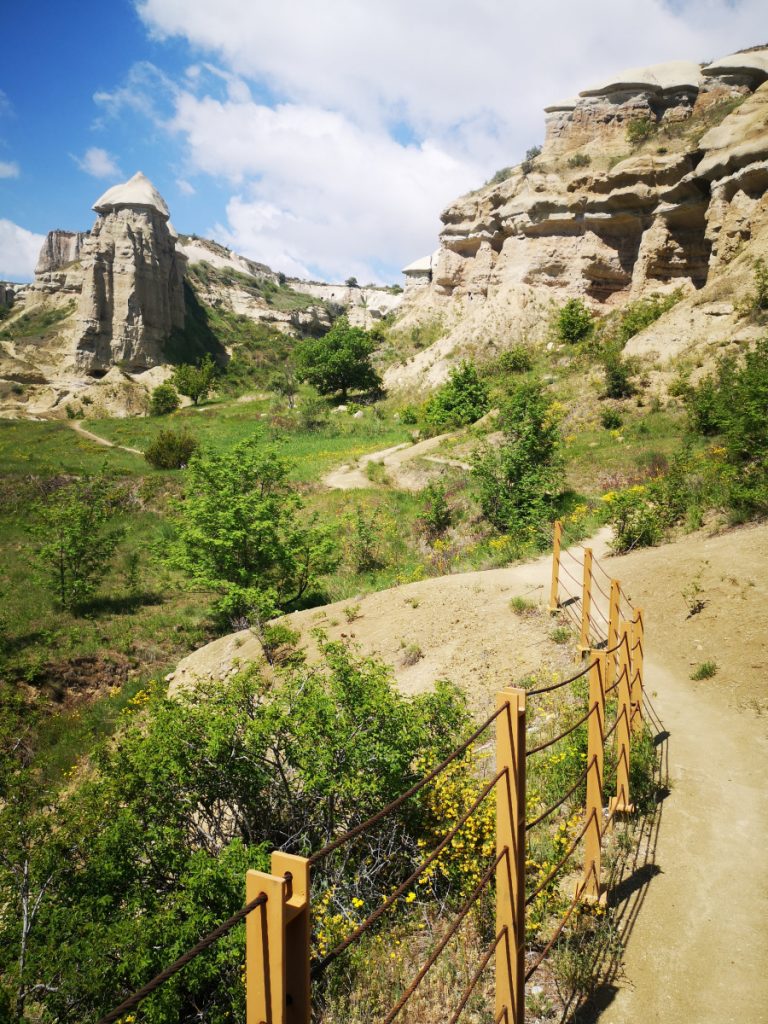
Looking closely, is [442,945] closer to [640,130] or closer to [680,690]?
[680,690]

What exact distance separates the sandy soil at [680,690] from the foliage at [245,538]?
1287mm

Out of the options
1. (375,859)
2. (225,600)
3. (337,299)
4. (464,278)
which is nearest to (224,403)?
(464,278)

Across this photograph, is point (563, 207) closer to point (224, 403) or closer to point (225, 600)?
point (224, 403)

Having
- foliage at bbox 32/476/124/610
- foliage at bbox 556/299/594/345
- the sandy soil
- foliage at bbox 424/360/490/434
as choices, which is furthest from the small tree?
the sandy soil

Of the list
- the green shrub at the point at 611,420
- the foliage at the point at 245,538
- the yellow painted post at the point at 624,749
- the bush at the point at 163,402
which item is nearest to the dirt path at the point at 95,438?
the bush at the point at 163,402

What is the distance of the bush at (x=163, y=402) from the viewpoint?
48.5 meters

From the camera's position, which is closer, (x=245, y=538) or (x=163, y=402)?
(x=245, y=538)

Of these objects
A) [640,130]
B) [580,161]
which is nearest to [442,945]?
[580,161]

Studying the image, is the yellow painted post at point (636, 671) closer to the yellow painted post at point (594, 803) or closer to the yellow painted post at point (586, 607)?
the yellow painted post at point (586, 607)

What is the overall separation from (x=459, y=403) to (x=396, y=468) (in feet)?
31.1

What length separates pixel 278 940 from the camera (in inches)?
61.3

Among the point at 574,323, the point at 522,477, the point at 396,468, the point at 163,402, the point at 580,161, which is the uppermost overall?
the point at 580,161

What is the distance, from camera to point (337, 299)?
10962 centimetres

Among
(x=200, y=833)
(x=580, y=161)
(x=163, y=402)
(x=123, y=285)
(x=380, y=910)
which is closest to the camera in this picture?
(x=380, y=910)
